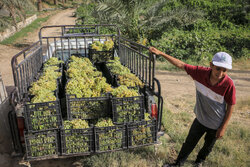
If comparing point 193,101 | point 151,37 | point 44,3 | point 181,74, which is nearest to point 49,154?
point 193,101

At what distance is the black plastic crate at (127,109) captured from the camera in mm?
3074

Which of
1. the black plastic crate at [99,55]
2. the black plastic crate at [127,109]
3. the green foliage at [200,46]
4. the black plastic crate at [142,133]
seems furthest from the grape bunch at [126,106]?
the green foliage at [200,46]

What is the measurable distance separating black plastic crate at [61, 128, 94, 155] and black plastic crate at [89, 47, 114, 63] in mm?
2613

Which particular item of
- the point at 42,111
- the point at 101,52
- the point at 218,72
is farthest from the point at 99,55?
the point at 218,72

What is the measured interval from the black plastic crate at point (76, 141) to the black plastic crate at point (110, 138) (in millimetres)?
87

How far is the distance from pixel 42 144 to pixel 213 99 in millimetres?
2213

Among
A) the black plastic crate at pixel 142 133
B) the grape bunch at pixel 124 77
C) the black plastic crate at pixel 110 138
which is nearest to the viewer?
the black plastic crate at pixel 110 138

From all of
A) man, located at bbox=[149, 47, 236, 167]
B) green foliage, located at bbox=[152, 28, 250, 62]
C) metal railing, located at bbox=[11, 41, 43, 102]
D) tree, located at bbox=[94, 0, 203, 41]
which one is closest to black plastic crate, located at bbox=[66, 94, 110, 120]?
metal railing, located at bbox=[11, 41, 43, 102]

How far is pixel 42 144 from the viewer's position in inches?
113

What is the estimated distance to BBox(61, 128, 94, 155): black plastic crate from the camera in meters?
Result: 2.89

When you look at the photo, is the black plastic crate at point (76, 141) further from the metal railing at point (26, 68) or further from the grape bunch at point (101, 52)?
the grape bunch at point (101, 52)

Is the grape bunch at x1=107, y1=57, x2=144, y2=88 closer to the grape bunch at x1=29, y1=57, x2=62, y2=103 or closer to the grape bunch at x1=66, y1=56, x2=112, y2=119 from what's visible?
the grape bunch at x1=66, y1=56, x2=112, y2=119

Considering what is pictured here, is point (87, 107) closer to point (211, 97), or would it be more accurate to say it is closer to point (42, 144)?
point (42, 144)

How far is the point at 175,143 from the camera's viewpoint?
4.40 m
